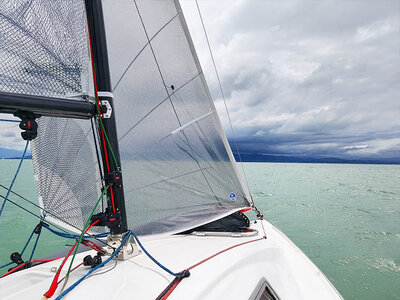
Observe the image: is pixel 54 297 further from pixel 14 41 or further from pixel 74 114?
pixel 14 41

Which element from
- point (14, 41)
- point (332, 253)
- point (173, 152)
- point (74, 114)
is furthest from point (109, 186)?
point (332, 253)

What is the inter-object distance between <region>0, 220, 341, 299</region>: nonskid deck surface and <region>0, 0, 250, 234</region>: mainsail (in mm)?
322

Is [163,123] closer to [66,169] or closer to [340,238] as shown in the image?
[66,169]

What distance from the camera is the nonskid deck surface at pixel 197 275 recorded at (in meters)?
1.06

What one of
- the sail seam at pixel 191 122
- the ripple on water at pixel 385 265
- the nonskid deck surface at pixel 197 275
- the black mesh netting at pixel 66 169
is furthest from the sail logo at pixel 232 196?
the ripple on water at pixel 385 265

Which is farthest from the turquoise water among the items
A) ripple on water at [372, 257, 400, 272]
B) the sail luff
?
the sail luff

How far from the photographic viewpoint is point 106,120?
50.6 inches

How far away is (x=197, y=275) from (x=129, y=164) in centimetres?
89

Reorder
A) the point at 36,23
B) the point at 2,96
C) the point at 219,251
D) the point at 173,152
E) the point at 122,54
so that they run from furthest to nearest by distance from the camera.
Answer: the point at 173,152 → the point at 122,54 → the point at 219,251 → the point at 36,23 → the point at 2,96

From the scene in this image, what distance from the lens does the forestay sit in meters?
1.71

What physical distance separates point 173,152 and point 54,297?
1.20 metres

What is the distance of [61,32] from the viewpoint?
135 centimetres

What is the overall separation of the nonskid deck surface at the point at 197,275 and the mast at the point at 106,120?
258mm

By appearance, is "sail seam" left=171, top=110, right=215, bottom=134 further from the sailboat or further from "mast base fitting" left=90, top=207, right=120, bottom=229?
"mast base fitting" left=90, top=207, right=120, bottom=229
